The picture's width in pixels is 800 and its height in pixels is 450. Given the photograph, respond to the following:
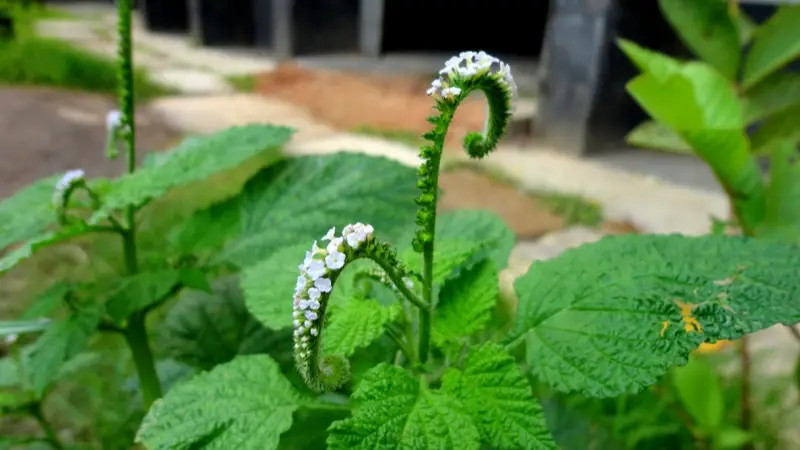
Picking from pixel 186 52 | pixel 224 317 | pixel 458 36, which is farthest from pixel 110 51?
pixel 224 317

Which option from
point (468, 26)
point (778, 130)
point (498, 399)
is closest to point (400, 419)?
point (498, 399)

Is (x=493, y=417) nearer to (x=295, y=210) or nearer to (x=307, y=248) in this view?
(x=307, y=248)

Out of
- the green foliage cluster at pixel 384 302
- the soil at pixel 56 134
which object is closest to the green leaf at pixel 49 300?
the green foliage cluster at pixel 384 302

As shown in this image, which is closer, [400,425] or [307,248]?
[400,425]

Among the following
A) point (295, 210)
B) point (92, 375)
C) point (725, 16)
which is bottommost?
point (92, 375)

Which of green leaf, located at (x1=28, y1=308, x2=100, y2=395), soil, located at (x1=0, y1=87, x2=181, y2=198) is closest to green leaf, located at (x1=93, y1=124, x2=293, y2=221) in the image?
green leaf, located at (x1=28, y1=308, x2=100, y2=395)
